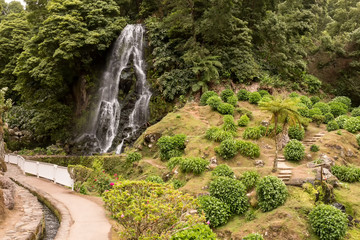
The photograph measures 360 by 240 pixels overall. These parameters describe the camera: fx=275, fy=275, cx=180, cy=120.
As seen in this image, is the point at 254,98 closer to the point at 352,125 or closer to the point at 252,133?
the point at 252,133

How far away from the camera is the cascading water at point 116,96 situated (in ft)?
67.7

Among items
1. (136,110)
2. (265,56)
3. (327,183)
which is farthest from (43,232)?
(265,56)

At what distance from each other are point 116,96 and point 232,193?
1504cm

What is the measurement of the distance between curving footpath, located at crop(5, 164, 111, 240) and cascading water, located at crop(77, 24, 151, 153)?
23.7 feet

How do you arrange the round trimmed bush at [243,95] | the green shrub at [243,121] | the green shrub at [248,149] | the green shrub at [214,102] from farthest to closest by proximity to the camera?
the round trimmed bush at [243,95] < the green shrub at [214,102] < the green shrub at [243,121] < the green shrub at [248,149]

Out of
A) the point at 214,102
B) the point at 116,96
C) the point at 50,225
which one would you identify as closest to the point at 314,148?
the point at 214,102

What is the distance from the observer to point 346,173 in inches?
445

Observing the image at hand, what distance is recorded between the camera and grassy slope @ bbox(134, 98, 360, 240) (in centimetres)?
869

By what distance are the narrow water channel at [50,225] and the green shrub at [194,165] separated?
5.35 m

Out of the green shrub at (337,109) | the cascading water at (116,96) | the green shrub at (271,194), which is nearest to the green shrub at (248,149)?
the green shrub at (271,194)

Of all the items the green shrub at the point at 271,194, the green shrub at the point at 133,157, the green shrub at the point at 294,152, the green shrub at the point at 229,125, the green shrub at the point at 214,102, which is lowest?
the green shrub at the point at 133,157

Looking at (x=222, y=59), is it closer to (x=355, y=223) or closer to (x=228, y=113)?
(x=228, y=113)

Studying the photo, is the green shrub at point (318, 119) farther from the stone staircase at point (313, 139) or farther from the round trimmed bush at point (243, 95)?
the round trimmed bush at point (243, 95)

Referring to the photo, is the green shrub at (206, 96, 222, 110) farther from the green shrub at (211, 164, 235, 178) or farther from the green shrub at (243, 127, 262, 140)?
the green shrub at (211, 164, 235, 178)
